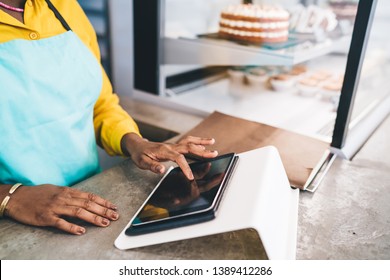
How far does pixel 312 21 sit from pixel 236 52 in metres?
0.46

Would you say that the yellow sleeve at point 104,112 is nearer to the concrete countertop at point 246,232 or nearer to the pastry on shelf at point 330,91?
the concrete countertop at point 246,232

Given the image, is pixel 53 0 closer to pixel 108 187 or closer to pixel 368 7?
pixel 108 187

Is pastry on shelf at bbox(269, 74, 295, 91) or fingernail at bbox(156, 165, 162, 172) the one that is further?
pastry on shelf at bbox(269, 74, 295, 91)

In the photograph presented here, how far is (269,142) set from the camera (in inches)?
46.0

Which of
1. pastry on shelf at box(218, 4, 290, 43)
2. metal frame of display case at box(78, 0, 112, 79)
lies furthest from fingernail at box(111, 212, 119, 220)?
metal frame of display case at box(78, 0, 112, 79)

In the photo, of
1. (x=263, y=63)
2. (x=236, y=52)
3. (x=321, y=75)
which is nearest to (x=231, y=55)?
(x=236, y=52)

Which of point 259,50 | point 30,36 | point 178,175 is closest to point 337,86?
point 259,50

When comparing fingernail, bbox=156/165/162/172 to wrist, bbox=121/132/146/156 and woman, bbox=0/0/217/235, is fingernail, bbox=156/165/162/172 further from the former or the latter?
wrist, bbox=121/132/146/156

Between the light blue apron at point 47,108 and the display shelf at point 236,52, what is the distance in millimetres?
556

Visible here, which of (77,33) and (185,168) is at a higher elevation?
(77,33)

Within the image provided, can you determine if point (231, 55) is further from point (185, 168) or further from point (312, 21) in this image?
point (185, 168)

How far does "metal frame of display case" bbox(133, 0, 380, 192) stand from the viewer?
1063mm

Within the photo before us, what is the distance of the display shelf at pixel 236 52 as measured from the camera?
134cm

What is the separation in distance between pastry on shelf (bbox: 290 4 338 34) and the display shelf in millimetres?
72
